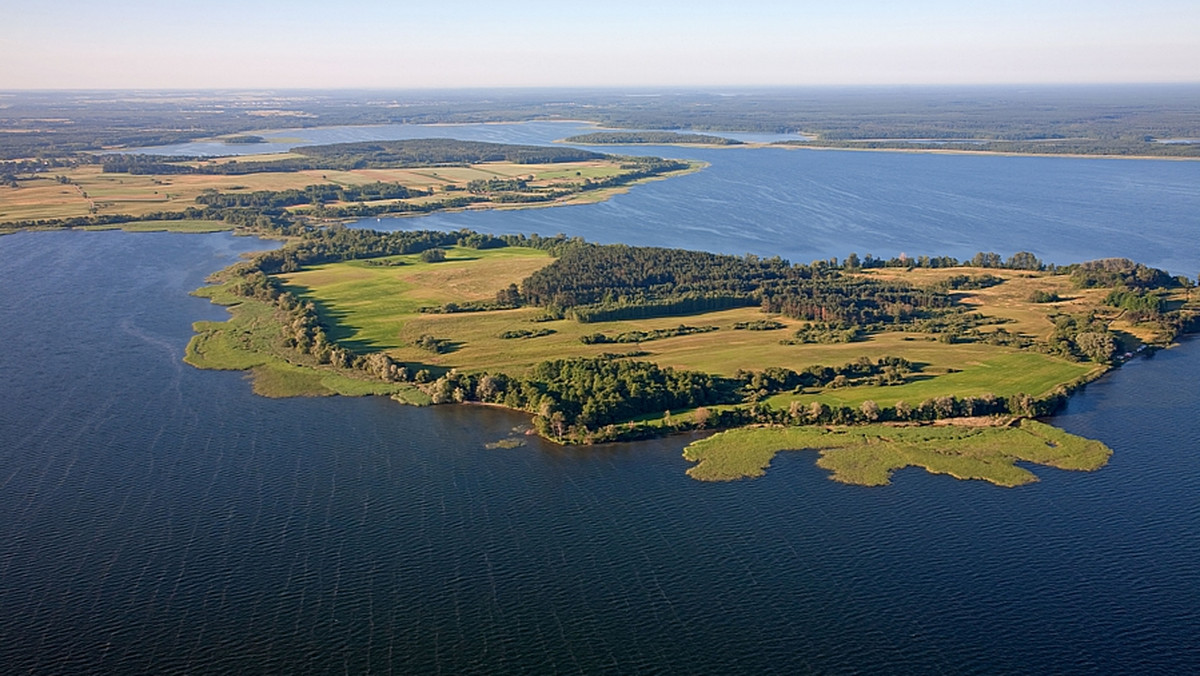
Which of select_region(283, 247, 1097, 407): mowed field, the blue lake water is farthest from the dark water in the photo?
the blue lake water

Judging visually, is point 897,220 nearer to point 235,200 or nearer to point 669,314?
point 669,314

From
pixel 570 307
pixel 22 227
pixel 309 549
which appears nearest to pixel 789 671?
pixel 309 549

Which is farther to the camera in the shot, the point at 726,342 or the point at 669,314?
the point at 669,314

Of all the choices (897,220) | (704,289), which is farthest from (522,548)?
(897,220)

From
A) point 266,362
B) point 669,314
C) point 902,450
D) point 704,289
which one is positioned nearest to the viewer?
point 902,450

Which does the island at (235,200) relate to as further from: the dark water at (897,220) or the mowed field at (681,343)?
the mowed field at (681,343)

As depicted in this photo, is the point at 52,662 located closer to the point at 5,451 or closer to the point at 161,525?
the point at 161,525
